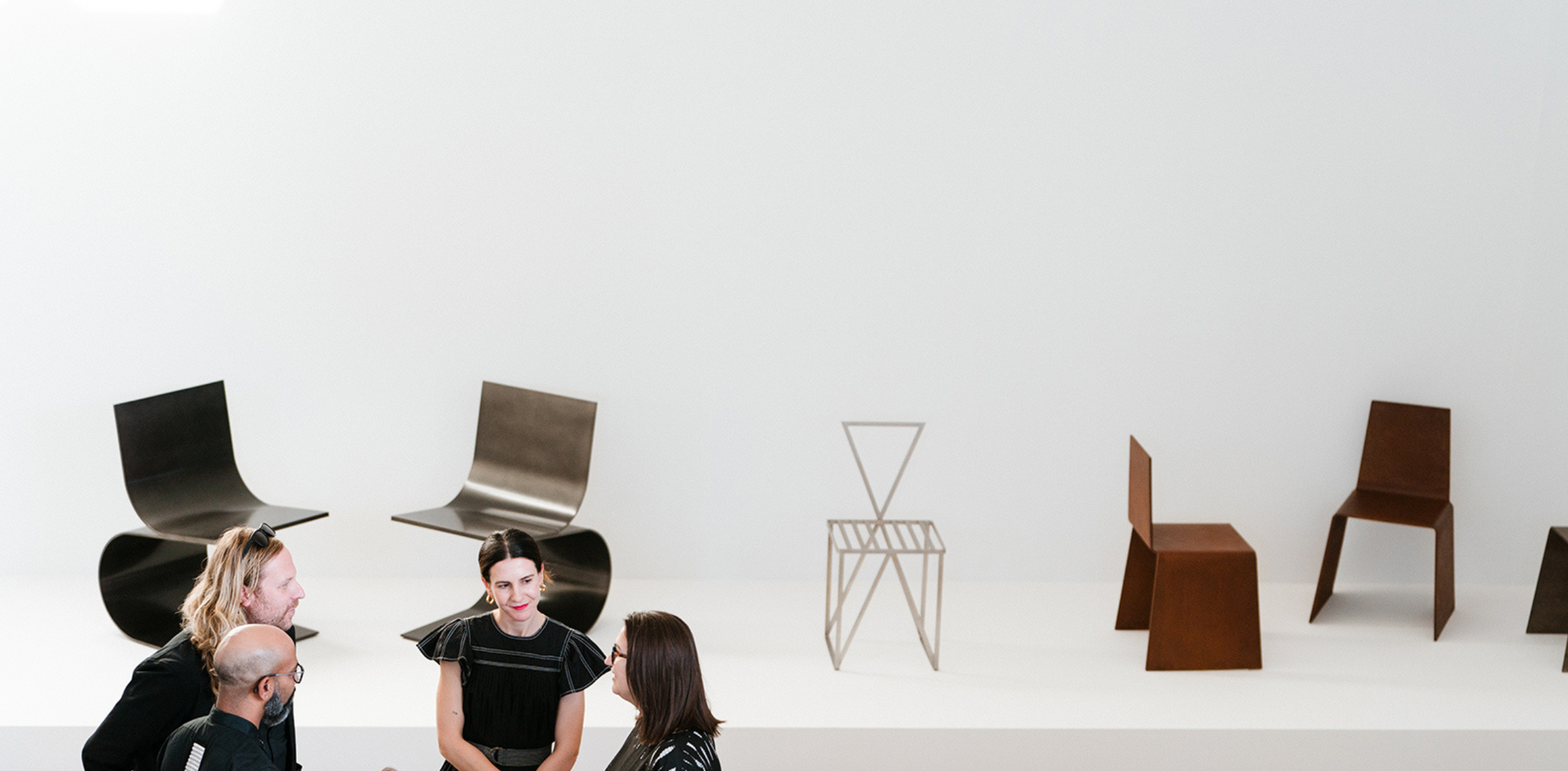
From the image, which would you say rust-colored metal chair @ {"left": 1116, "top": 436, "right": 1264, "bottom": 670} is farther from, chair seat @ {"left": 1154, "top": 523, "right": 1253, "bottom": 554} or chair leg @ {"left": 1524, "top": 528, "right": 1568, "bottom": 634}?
chair leg @ {"left": 1524, "top": 528, "right": 1568, "bottom": 634}

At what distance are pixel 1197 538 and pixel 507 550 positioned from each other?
2825mm

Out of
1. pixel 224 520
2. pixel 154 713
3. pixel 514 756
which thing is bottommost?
pixel 514 756

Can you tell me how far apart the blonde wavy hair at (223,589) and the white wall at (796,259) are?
2843mm

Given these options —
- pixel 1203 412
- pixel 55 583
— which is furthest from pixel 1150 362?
pixel 55 583

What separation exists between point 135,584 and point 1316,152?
497 centimetres

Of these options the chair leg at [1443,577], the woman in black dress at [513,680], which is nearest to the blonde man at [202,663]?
the woman in black dress at [513,680]

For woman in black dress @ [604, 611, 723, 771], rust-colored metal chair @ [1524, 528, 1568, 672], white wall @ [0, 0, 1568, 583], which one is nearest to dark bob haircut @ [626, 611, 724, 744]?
woman in black dress @ [604, 611, 723, 771]

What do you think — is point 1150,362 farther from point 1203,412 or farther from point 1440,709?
point 1440,709

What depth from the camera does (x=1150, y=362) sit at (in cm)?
541

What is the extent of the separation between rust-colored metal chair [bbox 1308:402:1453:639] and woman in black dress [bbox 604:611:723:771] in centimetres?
348

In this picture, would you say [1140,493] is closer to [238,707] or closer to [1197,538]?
[1197,538]

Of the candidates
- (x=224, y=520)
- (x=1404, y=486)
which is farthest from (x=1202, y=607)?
(x=224, y=520)

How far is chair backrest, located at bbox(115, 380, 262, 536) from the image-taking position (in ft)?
14.8

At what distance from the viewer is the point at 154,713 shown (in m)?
2.29
